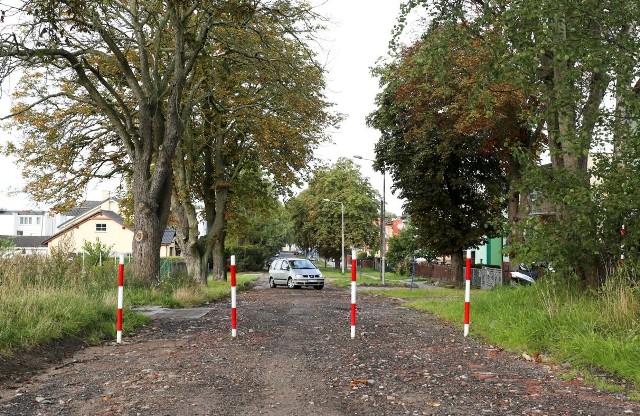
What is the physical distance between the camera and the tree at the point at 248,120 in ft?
63.9

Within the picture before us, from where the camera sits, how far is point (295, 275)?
36.5 metres

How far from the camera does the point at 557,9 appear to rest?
10.2 metres

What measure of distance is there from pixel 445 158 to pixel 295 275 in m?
10.5

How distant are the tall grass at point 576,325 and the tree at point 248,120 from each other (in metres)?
8.04

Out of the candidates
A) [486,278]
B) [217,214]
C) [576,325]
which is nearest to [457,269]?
[486,278]

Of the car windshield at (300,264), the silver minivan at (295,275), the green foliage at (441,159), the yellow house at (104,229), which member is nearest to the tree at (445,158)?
the green foliage at (441,159)

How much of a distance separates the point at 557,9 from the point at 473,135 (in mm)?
20298

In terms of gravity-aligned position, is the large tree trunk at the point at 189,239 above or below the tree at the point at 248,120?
below

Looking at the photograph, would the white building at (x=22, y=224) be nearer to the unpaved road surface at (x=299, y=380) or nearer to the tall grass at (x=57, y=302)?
the tall grass at (x=57, y=302)

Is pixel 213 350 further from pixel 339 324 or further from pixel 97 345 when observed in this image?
pixel 339 324

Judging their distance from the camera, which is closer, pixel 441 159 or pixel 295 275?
pixel 441 159

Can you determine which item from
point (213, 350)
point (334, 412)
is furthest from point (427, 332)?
point (334, 412)

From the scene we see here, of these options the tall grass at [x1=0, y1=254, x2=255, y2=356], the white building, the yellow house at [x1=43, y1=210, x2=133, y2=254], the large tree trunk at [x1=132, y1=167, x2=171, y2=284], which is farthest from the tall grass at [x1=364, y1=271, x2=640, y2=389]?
the white building

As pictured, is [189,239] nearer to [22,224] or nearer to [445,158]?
[445,158]
